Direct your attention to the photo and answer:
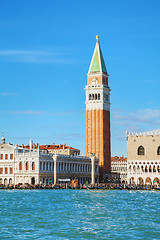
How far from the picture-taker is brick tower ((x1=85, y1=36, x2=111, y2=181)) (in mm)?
132000

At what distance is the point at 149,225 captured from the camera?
1430 inches

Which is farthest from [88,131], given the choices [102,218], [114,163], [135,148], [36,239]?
[36,239]

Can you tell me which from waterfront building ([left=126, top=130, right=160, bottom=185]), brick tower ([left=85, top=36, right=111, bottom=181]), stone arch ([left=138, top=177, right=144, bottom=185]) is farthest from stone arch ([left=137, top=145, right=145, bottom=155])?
brick tower ([left=85, top=36, right=111, bottom=181])

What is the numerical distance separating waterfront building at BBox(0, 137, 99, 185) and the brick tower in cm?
1204

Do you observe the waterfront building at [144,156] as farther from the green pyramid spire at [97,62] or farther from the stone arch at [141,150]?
the green pyramid spire at [97,62]

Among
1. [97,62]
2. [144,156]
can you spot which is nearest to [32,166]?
[144,156]

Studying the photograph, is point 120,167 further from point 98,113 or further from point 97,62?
point 97,62

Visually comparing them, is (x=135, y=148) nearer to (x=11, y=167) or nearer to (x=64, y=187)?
(x=64, y=187)

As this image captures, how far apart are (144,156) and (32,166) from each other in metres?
25.1

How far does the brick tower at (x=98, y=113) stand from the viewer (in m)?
132

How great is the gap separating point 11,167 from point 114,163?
69.3 m

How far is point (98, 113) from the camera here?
134 metres

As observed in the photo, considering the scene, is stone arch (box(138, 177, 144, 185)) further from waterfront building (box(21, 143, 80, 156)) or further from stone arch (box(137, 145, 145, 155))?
waterfront building (box(21, 143, 80, 156))

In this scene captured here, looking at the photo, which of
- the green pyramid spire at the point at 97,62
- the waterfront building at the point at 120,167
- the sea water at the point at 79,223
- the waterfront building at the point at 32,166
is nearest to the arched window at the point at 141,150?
the waterfront building at the point at 32,166
